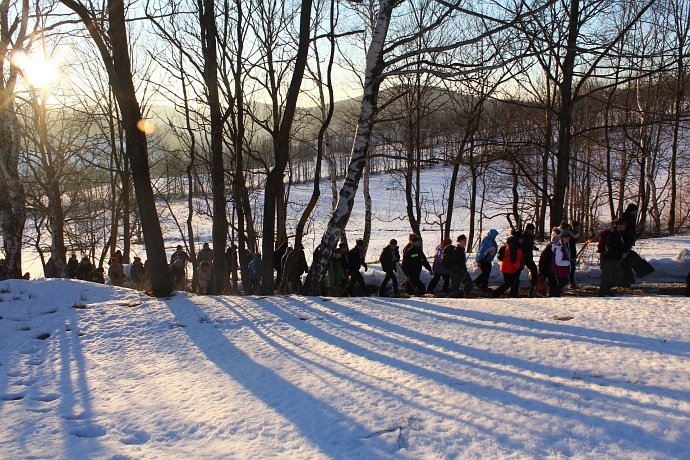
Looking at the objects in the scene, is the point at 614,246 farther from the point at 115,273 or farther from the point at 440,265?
the point at 115,273

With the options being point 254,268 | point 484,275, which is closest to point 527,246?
point 484,275

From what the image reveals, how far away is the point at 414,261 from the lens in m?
10.3

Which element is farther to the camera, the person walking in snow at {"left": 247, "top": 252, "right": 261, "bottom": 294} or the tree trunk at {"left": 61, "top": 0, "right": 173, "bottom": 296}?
the person walking in snow at {"left": 247, "top": 252, "right": 261, "bottom": 294}

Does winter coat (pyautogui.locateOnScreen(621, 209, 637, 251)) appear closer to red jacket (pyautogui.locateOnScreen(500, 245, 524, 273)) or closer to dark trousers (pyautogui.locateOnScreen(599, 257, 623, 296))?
dark trousers (pyautogui.locateOnScreen(599, 257, 623, 296))

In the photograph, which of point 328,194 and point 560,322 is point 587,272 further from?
point 328,194

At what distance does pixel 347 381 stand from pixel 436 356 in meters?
1.04

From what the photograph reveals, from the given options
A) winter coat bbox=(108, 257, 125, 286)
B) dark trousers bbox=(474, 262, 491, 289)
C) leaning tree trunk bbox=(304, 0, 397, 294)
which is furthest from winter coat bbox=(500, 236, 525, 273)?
winter coat bbox=(108, 257, 125, 286)

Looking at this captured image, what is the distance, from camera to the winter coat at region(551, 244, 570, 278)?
29.7 feet

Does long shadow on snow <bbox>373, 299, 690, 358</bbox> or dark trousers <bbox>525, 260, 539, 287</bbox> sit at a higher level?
dark trousers <bbox>525, 260, 539, 287</bbox>

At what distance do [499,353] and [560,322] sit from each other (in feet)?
4.73

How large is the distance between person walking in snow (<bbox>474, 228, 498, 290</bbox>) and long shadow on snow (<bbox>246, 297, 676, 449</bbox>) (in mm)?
4438

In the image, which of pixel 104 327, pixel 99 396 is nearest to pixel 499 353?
pixel 99 396

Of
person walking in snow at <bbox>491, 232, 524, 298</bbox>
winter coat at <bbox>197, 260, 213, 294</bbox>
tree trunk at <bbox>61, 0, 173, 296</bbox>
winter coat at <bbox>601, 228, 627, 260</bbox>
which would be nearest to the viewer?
tree trunk at <bbox>61, 0, 173, 296</bbox>

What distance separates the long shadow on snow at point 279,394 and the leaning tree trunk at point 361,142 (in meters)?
3.48
